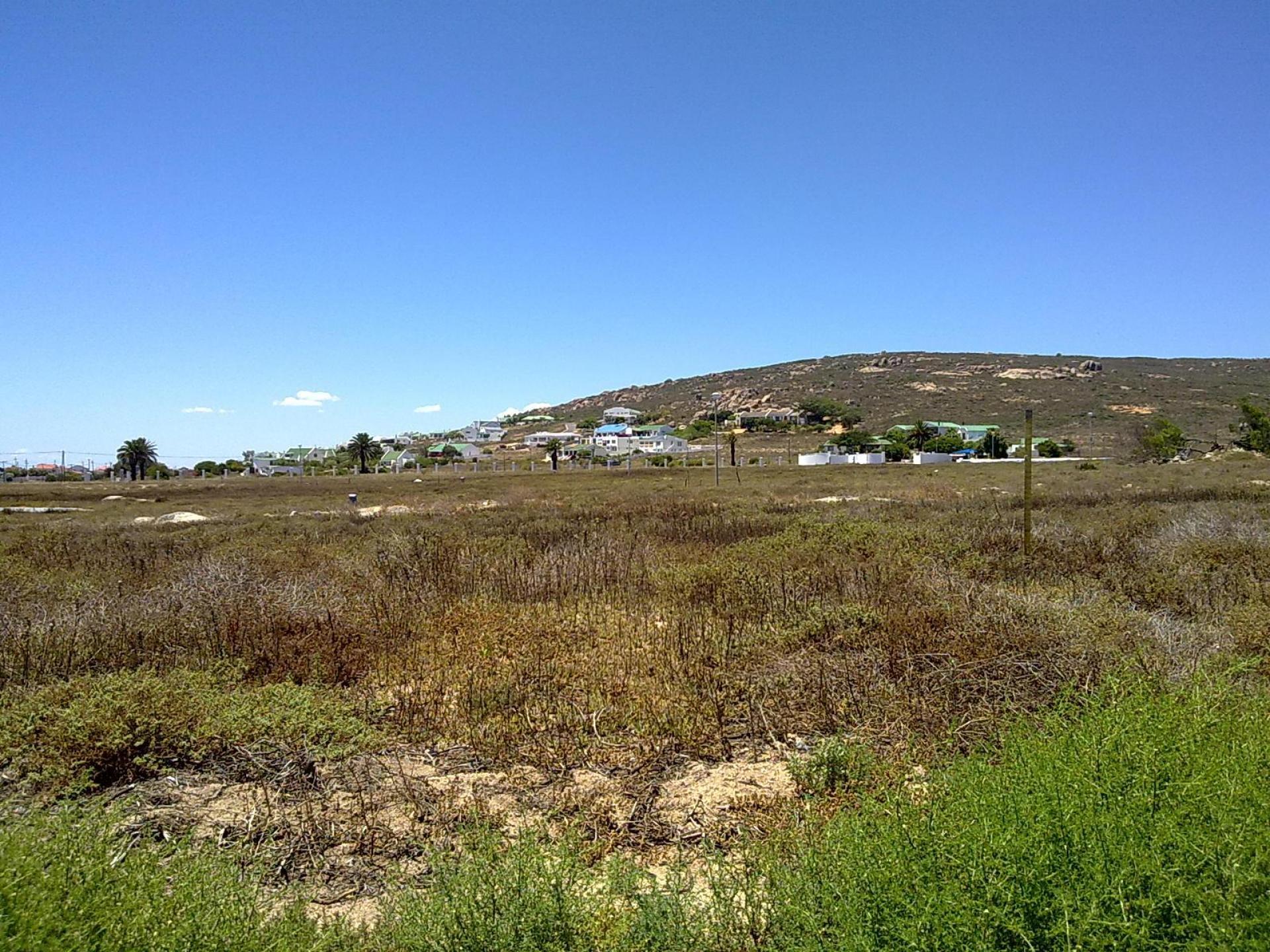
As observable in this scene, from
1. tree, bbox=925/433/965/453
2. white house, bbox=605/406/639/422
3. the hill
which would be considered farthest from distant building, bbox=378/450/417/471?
tree, bbox=925/433/965/453

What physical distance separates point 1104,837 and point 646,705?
390cm

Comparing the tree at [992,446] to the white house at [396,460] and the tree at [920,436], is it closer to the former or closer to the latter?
the tree at [920,436]

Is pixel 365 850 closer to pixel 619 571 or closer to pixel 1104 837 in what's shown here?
pixel 1104 837

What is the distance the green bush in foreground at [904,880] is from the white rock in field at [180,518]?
21.2m

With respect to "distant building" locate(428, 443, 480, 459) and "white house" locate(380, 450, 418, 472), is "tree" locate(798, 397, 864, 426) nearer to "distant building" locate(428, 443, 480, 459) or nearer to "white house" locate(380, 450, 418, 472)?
"distant building" locate(428, 443, 480, 459)

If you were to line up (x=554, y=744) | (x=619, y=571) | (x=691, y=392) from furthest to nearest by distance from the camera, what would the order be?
(x=691, y=392)
(x=619, y=571)
(x=554, y=744)

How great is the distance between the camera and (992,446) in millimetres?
61938

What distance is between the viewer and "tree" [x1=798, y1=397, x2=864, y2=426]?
9144 centimetres

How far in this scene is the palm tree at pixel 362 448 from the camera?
269ft

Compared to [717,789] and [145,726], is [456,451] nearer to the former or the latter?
[145,726]

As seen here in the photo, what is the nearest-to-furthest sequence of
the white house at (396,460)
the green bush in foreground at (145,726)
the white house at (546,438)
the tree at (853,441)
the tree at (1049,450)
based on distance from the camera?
the green bush in foreground at (145,726), the tree at (1049,450), the tree at (853,441), the white house at (396,460), the white house at (546,438)

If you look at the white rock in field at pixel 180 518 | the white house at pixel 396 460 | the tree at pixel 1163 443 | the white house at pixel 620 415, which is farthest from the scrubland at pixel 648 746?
the white house at pixel 620 415

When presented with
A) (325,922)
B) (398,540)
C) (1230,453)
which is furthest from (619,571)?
(1230,453)

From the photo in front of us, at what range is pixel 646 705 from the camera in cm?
595
